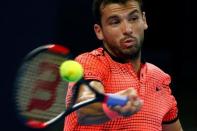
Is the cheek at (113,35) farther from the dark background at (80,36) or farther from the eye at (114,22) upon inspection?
the dark background at (80,36)

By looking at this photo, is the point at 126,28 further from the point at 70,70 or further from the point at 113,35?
the point at 70,70

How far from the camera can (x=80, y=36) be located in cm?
642

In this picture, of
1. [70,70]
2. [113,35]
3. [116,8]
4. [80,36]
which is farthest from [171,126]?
[80,36]

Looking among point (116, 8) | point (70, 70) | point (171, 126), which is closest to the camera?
point (70, 70)

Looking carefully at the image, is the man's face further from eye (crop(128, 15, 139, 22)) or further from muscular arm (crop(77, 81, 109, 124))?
muscular arm (crop(77, 81, 109, 124))

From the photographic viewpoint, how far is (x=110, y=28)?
10.3 ft

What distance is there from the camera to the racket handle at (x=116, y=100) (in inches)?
101

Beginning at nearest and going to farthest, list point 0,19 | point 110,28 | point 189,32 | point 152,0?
1. point 110,28
2. point 0,19
3. point 152,0
4. point 189,32

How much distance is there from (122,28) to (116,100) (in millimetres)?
649

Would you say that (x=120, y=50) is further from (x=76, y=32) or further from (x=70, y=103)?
(x=76, y=32)

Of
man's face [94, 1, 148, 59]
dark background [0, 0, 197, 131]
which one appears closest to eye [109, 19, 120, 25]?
man's face [94, 1, 148, 59]

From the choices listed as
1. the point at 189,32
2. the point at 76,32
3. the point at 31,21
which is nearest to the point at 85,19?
the point at 76,32

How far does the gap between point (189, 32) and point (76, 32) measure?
190cm

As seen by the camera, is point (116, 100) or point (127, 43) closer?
point (116, 100)
